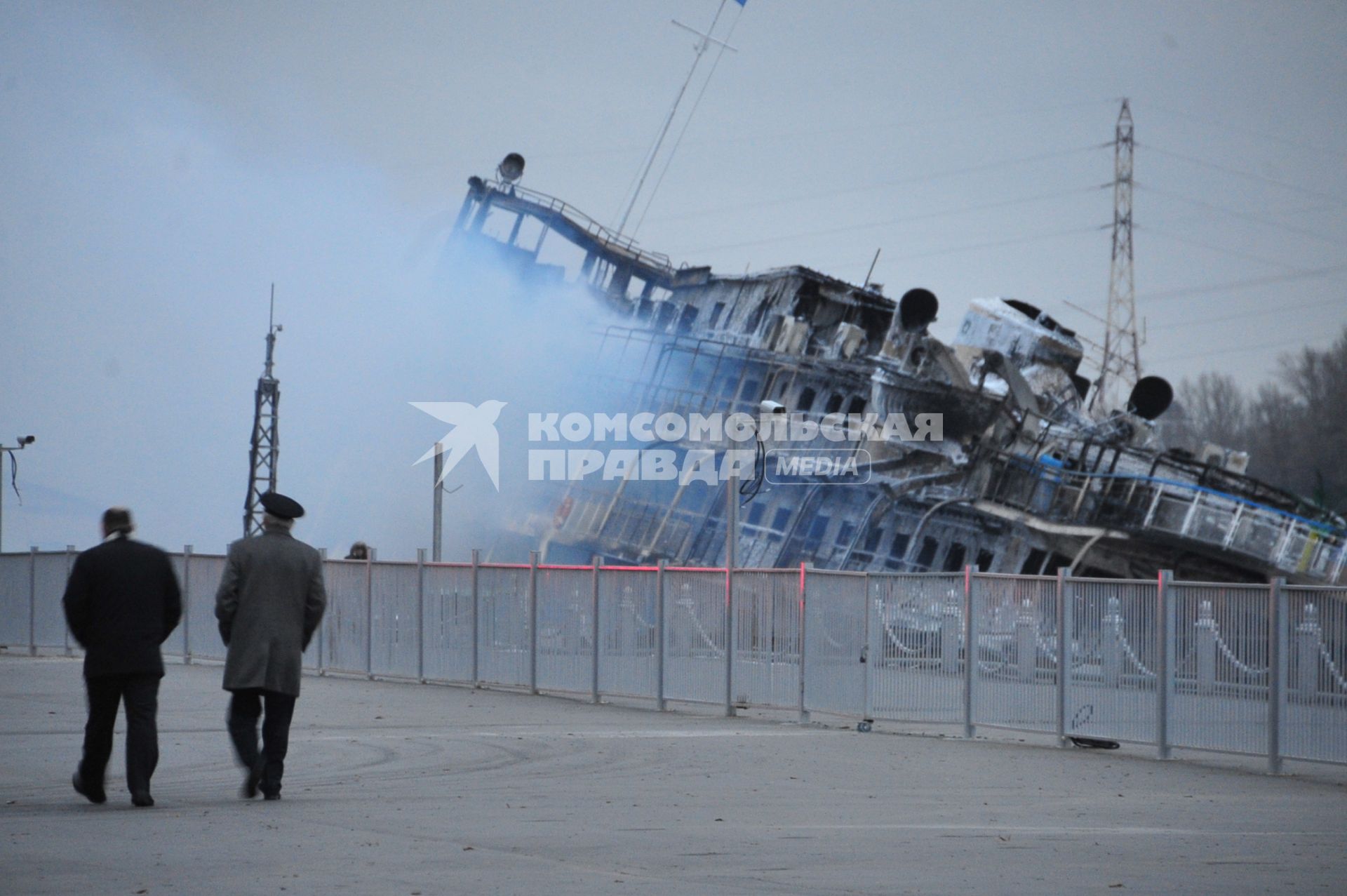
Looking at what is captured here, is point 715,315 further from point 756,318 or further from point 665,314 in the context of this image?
point 756,318

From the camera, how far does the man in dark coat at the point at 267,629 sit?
398 inches

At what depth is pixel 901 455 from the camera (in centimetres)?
4794

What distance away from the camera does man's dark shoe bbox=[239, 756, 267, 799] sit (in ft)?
32.8

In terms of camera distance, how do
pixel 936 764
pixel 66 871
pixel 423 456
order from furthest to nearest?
1. pixel 423 456
2. pixel 936 764
3. pixel 66 871

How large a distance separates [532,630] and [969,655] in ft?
23.6

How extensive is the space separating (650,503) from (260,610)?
145 feet

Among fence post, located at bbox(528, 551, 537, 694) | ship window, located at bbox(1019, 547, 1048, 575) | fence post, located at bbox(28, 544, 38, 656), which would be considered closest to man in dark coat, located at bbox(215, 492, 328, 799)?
fence post, located at bbox(528, 551, 537, 694)

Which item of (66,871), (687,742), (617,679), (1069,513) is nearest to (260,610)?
(66,871)

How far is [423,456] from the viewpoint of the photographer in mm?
63312

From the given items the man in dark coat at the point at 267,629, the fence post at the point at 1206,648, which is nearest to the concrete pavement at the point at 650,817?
the man in dark coat at the point at 267,629

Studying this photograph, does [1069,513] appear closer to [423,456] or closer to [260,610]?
[423,456]

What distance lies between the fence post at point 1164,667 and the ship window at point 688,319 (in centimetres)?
4257

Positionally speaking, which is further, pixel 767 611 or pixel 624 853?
pixel 767 611

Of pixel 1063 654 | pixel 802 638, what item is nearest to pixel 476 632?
pixel 802 638
